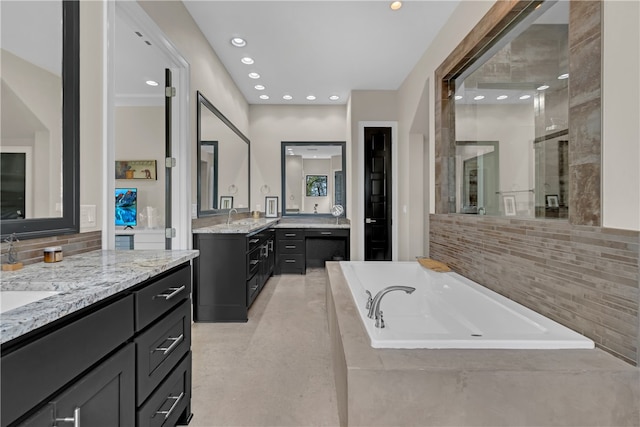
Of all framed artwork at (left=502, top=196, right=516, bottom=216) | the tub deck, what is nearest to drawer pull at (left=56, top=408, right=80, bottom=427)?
the tub deck

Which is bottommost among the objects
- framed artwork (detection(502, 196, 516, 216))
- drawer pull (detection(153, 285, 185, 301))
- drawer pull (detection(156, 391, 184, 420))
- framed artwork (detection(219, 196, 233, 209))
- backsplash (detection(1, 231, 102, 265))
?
drawer pull (detection(156, 391, 184, 420))

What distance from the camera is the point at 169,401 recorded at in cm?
130

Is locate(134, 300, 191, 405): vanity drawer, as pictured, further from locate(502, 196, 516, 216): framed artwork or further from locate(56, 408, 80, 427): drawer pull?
locate(502, 196, 516, 216): framed artwork

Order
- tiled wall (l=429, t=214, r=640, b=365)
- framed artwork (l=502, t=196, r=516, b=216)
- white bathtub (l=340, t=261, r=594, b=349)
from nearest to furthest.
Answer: tiled wall (l=429, t=214, r=640, b=365) → white bathtub (l=340, t=261, r=594, b=349) → framed artwork (l=502, t=196, r=516, b=216)

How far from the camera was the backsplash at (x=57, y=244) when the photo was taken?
1.14 metres

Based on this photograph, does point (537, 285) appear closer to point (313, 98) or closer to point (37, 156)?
point (37, 156)

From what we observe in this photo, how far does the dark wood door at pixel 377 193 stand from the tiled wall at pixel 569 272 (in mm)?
2244

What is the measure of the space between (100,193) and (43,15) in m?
0.81

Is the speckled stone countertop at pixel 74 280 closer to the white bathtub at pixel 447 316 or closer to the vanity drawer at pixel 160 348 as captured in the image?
the vanity drawer at pixel 160 348

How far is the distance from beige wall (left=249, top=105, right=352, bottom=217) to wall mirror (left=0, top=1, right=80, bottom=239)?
3.82m

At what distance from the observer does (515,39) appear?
2004 mm

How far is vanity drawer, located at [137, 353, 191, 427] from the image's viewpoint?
1122mm

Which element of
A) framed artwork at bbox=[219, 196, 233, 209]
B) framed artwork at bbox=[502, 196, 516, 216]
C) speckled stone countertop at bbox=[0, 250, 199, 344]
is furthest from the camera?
framed artwork at bbox=[219, 196, 233, 209]

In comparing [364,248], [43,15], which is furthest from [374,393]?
[364,248]
